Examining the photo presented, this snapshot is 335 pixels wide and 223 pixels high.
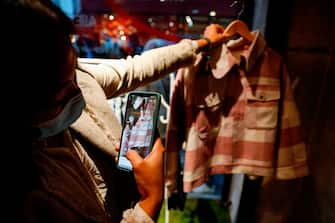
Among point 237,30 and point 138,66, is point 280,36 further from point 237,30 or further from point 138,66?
point 138,66

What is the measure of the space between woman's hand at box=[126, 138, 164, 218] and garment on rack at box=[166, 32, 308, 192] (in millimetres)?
373

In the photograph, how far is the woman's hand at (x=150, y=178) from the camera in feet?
1.73

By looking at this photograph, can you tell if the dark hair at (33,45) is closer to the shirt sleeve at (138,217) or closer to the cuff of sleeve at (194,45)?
the shirt sleeve at (138,217)

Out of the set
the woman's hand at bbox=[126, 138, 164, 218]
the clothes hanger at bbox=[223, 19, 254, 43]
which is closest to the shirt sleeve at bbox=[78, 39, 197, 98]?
the clothes hanger at bbox=[223, 19, 254, 43]

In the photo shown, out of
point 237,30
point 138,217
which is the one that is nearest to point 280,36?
point 237,30

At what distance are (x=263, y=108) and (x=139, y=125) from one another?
0.46 meters

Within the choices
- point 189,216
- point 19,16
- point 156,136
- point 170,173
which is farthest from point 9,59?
point 189,216

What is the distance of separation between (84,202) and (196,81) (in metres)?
0.54

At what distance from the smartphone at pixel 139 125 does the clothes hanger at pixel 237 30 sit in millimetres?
392

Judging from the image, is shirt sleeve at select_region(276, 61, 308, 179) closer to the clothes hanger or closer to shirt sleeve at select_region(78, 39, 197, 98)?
the clothes hanger

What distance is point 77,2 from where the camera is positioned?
87 cm

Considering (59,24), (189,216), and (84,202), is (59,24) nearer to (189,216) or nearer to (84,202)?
(84,202)

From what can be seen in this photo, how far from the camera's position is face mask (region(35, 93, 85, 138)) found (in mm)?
433

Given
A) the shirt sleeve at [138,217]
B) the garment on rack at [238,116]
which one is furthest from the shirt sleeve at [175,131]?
the shirt sleeve at [138,217]
